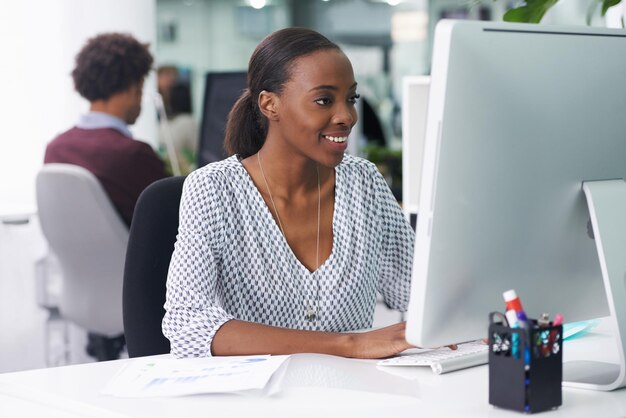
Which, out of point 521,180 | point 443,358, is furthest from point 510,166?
point 443,358

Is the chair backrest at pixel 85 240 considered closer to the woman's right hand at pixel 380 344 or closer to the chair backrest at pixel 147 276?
the chair backrest at pixel 147 276

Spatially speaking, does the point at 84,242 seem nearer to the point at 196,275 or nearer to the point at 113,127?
the point at 113,127

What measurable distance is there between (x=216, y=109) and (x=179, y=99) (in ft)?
10.9

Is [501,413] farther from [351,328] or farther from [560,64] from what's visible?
[351,328]

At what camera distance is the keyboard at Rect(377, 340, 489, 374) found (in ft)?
4.50

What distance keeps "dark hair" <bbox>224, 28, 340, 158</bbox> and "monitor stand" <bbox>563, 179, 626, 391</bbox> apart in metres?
0.65

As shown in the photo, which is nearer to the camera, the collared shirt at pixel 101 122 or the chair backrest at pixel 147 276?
the chair backrest at pixel 147 276

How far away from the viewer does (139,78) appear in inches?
145

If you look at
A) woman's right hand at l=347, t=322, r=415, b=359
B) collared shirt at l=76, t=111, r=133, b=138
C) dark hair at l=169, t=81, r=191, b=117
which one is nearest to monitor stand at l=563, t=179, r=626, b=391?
woman's right hand at l=347, t=322, r=415, b=359

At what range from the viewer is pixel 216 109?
357 centimetres

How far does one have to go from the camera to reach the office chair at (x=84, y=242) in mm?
3170

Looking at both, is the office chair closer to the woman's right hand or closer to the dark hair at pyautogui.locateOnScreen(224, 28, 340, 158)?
the dark hair at pyautogui.locateOnScreen(224, 28, 340, 158)

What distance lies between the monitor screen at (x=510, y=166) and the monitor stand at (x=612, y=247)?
0.02 m

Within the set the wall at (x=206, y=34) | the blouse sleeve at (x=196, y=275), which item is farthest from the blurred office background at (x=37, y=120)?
the wall at (x=206, y=34)
